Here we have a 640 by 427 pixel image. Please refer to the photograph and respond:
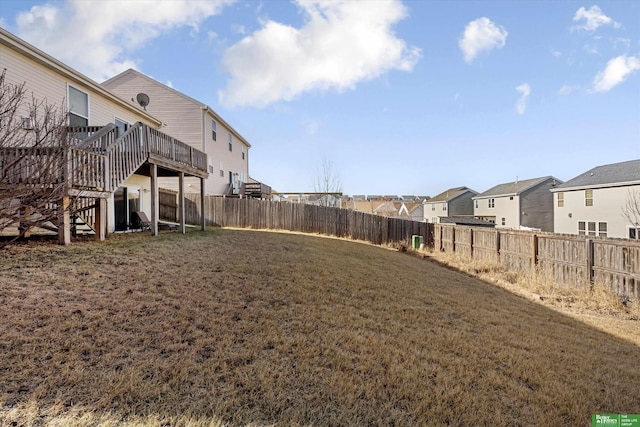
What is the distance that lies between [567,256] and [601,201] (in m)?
16.0

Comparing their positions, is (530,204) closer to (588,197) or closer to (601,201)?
(588,197)

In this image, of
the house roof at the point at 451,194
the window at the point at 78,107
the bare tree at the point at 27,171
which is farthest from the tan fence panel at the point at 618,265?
the house roof at the point at 451,194

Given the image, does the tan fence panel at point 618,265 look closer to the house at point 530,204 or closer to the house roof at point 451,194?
the house at point 530,204

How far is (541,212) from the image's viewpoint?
100ft

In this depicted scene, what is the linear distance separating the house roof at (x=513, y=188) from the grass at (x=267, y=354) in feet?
92.5

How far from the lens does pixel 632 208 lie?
18.2 meters

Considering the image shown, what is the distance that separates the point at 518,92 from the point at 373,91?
6682mm

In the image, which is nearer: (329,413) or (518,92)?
(329,413)

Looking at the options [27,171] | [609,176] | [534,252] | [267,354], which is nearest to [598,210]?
[609,176]

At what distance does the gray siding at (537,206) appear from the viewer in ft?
98.6

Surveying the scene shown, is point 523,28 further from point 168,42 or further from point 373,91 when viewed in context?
point 168,42

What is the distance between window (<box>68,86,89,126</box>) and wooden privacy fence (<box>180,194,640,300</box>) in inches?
345

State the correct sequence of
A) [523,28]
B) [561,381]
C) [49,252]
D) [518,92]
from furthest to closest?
1. [518,92]
2. [523,28]
3. [49,252]
4. [561,381]

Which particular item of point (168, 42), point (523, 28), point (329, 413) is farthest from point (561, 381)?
point (168, 42)
